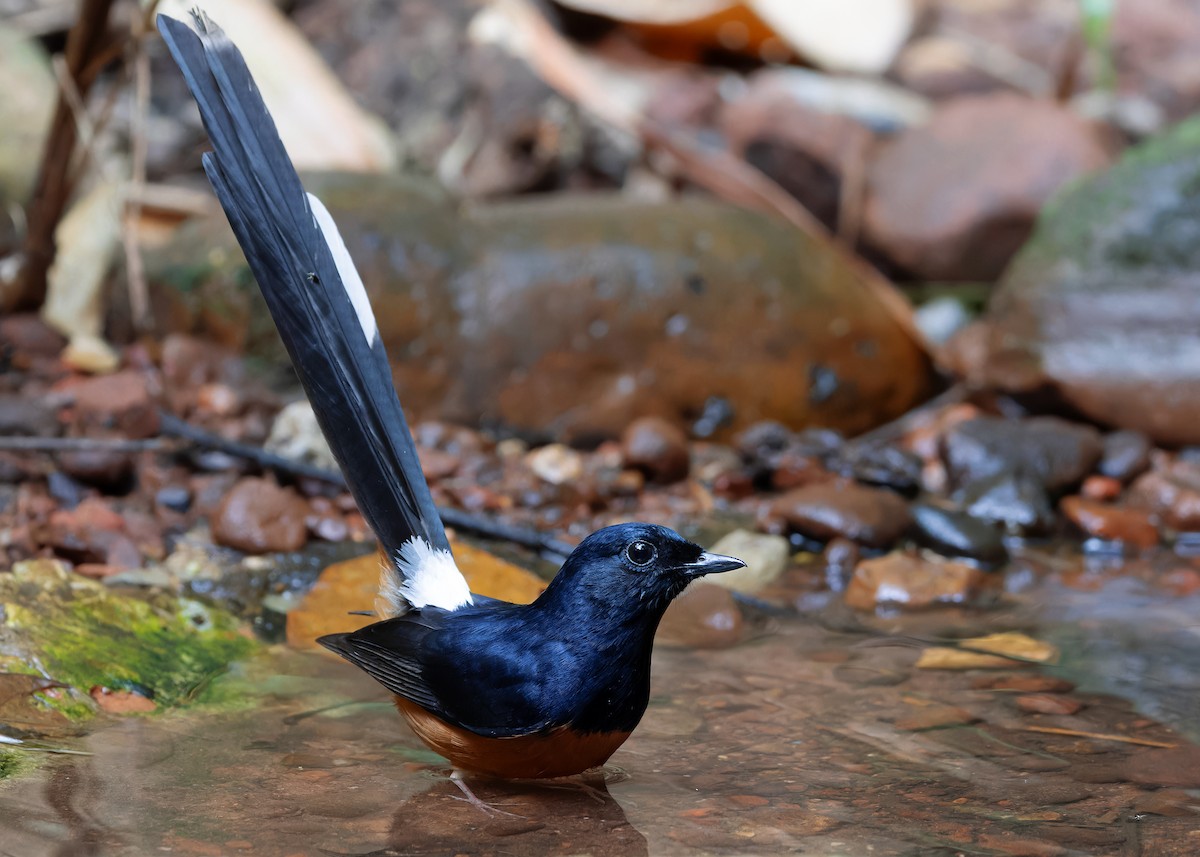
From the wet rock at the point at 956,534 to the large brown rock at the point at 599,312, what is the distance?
132cm

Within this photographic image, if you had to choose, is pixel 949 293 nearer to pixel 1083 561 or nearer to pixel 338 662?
pixel 1083 561

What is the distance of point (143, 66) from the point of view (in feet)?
15.4

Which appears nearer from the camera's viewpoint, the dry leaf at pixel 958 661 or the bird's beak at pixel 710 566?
the bird's beak at pixel 710 566

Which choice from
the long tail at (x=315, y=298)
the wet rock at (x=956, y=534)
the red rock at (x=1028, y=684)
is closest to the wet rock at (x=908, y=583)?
the wet rock at (x=956, y=534)

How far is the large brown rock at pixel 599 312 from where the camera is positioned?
5.61 meters

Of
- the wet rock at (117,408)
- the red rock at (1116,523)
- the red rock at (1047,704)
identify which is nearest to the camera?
the red rock at (1047,704)

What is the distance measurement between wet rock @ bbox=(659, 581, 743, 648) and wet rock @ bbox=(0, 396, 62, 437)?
2.47 metres

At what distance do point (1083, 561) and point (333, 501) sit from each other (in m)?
2.96

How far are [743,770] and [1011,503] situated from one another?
109 inches

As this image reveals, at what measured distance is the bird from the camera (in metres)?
2.69

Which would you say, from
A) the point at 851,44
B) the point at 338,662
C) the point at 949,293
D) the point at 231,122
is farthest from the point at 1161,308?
the point at 231,122

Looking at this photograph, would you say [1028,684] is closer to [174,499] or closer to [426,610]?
[426,610]

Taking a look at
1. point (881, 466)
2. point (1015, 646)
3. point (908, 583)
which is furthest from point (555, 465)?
point (1015, 646)

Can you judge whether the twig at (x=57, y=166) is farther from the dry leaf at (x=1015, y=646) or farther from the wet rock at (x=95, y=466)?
the dry leaf at (x=1015, y=646)
